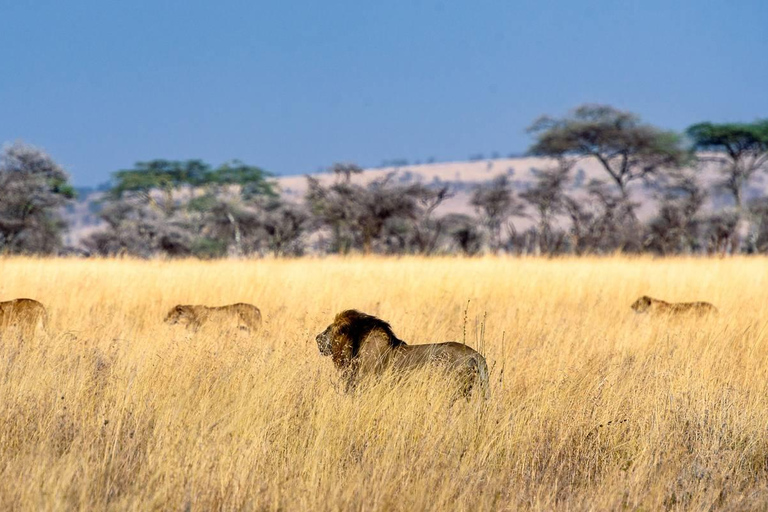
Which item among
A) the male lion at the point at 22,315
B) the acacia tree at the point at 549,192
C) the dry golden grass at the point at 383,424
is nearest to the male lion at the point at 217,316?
the dry golden grass at the point at 383,424

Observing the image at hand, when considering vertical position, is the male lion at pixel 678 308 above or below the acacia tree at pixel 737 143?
below

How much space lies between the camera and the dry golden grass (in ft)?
10.6

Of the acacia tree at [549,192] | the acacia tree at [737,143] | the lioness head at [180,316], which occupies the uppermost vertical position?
the acacia tree at [737,143]

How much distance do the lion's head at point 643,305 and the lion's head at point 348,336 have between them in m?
4.50

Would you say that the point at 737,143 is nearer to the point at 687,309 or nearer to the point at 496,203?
the point at 496,203

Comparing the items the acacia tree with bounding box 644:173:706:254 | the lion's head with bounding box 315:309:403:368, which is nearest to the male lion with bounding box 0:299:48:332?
the lion's head with bounding box 315:309:403:368

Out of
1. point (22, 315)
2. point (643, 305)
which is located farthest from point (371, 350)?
point (643, 305)

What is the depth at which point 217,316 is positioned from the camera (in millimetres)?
7824

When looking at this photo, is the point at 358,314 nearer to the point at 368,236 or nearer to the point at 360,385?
the point at 360,385

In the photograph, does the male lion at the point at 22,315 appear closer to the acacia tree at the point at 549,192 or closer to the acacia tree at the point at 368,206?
the acacia tree at the point at 368,206

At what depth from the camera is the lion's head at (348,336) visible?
487 centimetres

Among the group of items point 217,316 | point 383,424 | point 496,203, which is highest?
point 496,203

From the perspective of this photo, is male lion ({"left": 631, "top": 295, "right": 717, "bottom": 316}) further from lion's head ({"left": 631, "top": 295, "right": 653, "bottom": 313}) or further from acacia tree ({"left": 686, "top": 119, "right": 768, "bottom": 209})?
acacia tree ({"left": 686, "top": 119, "right": 768, "bottom": 209})

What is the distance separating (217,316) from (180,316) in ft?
1.13
